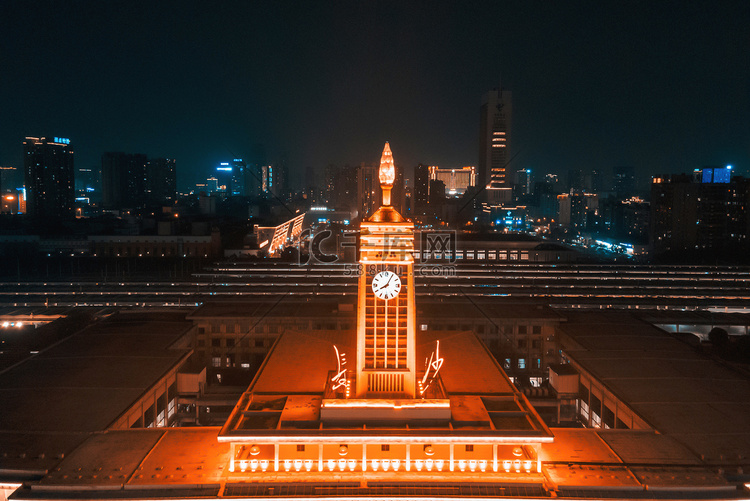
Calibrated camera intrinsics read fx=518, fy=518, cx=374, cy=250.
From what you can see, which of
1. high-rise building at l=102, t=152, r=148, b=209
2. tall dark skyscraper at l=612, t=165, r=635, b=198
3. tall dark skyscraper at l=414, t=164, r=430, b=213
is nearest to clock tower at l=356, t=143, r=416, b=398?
tall dark skyscraper at l=414, t=164, r=430, b=213

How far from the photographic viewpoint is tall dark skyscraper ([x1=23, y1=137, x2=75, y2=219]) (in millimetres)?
83625

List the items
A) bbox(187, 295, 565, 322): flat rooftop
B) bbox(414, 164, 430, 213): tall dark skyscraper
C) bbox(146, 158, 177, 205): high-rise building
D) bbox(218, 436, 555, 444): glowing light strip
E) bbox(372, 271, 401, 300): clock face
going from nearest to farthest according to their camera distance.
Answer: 1. bbox(218, 436, 555, 444): glowing light strip
2. bbox(372, 271, 401, 300): clock face
3. bbox(187, 295, 565, 322): flat rooftop
4. bbox(414, 164, 430, 213): tall dark skyscraper
5. bbox(146, 158, 177, 205): high-rise building

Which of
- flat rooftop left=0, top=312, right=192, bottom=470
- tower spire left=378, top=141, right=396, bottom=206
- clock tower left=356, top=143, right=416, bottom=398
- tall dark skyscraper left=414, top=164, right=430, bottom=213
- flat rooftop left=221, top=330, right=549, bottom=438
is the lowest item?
flat rooftop left=0, top=312, right=192, bottom=470

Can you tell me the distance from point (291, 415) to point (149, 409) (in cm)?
617

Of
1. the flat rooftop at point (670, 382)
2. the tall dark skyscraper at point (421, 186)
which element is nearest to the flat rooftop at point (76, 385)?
the flat rooftop at point (670, 382)

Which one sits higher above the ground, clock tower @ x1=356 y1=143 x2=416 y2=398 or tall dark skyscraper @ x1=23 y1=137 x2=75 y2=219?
tall dark skyscraper @ x1=23 y1=137 x2=75 y2=219

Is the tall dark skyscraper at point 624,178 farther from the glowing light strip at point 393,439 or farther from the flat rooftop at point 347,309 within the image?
the glowing light strip at point 393,439

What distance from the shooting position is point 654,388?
580 inches

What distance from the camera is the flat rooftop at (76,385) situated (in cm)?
1149

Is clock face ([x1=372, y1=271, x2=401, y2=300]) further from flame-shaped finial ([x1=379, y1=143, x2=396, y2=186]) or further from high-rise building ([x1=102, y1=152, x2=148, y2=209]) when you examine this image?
high-rise building ([x1=102, y1=152, x2=148, y2=209])

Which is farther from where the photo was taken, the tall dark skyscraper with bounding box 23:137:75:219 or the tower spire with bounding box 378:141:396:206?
the tall dark skyscraper with bounding box 23:137:75:219

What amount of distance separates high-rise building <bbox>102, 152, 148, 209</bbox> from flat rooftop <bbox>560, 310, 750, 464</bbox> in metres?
103

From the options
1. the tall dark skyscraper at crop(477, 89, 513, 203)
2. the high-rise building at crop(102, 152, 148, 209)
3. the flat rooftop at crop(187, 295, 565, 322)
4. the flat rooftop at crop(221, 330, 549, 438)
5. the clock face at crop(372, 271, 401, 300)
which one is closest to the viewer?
the flat rooftop at crop(221, 330, 549, 438)

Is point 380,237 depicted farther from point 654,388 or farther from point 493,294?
point 493,294
